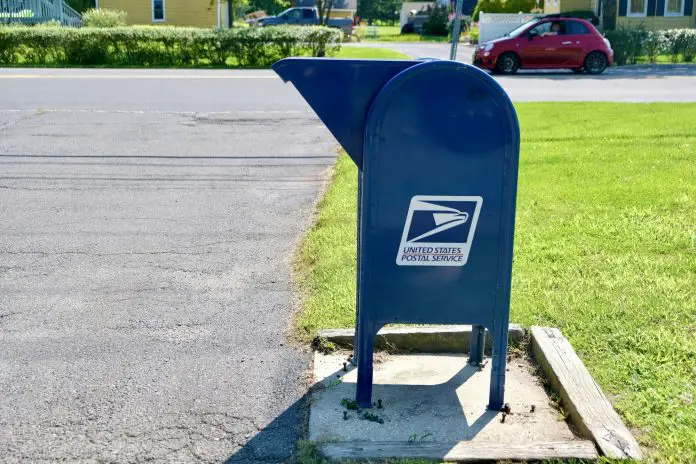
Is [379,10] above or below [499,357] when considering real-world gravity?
above

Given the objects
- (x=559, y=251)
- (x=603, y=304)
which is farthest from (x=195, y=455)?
(x=559, y=251)

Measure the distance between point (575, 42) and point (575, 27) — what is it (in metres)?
0.46

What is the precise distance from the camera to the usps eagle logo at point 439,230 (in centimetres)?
374

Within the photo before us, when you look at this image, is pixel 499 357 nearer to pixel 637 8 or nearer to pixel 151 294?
pixel 151 294

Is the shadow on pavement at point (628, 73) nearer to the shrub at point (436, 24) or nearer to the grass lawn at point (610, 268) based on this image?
the grass lawn at point (610, 268)

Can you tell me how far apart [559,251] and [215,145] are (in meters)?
6.54

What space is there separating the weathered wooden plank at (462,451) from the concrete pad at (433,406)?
1.3 inches

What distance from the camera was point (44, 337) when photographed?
493 centimetres

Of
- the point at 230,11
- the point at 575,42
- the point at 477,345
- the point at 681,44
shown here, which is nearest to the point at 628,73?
the point at 575,42

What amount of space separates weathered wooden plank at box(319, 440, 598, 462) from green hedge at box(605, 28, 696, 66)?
26974 millimetres

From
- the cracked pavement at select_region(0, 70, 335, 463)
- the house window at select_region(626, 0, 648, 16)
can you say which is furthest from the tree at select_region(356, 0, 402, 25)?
the cracked pavement at select_region(0, 70, 335, 463)

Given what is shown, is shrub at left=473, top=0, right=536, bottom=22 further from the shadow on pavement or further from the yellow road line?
the yellow road line

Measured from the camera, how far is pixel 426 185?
3.73 m

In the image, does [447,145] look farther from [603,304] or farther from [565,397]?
[603,304]
